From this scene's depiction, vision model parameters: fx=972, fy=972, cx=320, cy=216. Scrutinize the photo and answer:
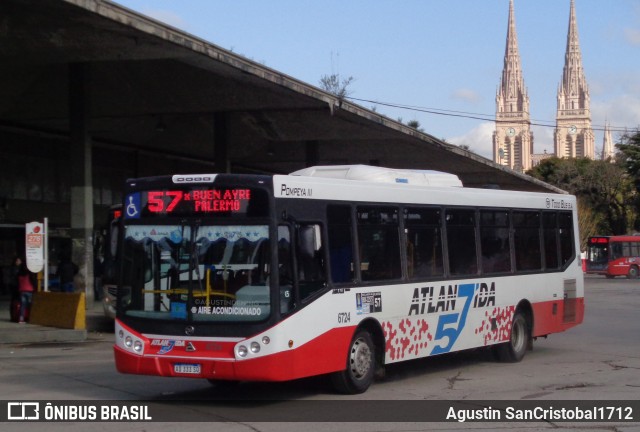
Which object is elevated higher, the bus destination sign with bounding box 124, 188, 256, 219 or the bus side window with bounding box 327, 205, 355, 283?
the bus destination sign with bounding box 124, 188, 256, 219

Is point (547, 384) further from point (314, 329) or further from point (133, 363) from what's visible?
point (133, 363)

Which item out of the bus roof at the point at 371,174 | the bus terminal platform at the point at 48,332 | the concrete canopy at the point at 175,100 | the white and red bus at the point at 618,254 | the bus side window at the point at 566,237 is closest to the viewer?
the bus roof at the point at 371,174

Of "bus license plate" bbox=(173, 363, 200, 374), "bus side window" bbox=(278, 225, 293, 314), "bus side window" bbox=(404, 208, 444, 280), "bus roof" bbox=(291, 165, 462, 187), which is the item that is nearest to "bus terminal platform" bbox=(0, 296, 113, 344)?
"bus roof" bbox=(291, 165, 462, 187)

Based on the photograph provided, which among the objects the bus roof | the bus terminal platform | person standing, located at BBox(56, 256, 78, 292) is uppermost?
the bus roof

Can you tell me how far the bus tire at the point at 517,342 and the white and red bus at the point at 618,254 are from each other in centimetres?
4877

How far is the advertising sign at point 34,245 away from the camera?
73.7 feet

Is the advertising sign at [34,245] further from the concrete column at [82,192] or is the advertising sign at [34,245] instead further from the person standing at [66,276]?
the concrete column at [82,192]

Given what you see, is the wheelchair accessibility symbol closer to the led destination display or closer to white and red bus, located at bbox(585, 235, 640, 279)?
the led destination display

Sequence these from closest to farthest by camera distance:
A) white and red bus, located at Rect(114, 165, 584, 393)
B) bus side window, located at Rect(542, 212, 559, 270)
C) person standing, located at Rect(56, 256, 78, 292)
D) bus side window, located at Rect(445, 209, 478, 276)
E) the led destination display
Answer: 1. white and red bus, located at Rect(114, 165, 584, 393)
2. the led destination display
3. bus side window, located at Rect(445, 209, 478, 276)
4. bus side window, located at Rect(542, 212, 559, 270)
5. person standing, located at Rect(56, 256, 78, 292)

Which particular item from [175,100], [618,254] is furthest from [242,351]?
[618,254]

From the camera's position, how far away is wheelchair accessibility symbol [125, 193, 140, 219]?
1170 cm

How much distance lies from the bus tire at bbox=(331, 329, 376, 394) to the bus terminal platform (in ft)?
35.4

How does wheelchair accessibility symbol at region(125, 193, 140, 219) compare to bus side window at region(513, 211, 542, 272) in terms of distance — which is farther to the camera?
bus side window at region(513, 211, 542, 272)

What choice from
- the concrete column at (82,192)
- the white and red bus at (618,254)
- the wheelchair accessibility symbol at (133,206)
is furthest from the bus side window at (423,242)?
the white and red bus at (618,254)
